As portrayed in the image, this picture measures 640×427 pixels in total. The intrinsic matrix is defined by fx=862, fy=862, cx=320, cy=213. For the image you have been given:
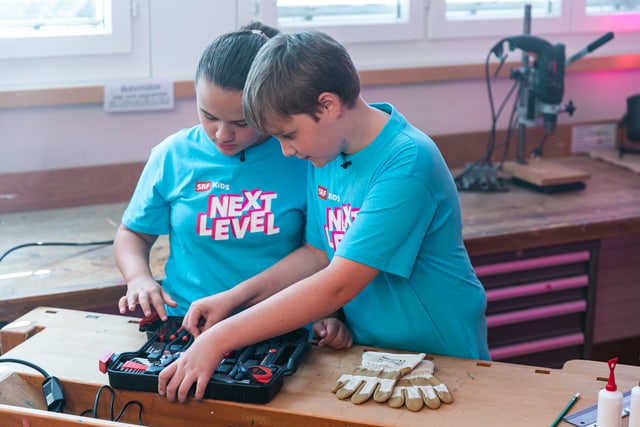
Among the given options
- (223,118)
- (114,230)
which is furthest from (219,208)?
(114,230)

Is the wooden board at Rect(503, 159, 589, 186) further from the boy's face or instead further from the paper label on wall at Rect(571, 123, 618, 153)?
the boy's face

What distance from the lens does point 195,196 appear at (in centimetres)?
173

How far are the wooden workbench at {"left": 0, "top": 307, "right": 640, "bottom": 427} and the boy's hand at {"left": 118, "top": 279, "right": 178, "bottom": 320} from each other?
58 mm

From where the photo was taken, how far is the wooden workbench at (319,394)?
51.3 inches

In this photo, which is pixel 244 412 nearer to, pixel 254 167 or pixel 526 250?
pixel 254 167

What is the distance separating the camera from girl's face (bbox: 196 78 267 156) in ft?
5.09

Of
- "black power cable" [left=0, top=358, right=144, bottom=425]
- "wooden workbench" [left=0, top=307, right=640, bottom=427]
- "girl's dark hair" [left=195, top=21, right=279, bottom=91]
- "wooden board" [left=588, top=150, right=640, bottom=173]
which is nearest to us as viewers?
"wooden workbench" [left=0, top=307, right=640, bottom=427]

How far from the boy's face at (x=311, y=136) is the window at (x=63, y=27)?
4.12 feet

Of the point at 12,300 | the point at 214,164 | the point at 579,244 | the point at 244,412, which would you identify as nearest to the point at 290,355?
the point at 244,412

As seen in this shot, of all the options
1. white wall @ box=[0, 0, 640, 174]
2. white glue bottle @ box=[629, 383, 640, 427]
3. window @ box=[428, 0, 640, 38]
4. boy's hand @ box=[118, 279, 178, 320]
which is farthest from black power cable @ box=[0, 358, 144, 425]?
window @ box=[428, 0, 640, 38]

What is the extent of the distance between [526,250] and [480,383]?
41.9 inches

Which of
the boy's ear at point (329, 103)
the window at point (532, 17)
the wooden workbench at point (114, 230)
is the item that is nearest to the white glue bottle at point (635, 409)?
the boy's ear at point (329, 103)

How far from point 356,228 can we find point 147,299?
1.49 ft

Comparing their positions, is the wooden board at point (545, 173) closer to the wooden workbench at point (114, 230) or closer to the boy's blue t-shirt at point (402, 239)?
the wooden workbench at point (114, 230)
